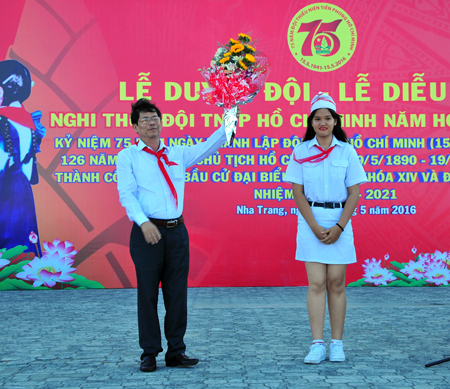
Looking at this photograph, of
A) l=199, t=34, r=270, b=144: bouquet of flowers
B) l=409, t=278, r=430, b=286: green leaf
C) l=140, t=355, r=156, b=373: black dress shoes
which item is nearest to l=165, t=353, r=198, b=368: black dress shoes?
l=140, t=355, r=156, b=373: black dress shoes

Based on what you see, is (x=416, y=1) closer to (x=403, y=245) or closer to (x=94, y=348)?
(x=403, y=245)

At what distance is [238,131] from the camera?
6.07 meters

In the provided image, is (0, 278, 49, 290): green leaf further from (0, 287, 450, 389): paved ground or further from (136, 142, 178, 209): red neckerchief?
(136, 142, 178, 209): red neckerchief

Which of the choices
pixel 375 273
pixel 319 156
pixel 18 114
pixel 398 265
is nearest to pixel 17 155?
pixel 18 114

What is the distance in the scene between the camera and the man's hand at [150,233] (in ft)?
9.31

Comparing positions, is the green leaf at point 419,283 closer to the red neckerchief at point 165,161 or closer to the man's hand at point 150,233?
the red neckerchief at point 165,161

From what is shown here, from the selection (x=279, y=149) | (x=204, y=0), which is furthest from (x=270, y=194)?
(x=204, y=0)

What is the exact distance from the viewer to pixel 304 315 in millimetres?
4523

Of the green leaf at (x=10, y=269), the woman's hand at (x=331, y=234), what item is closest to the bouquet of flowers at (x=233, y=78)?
the woman's hand at (x=331, y=234)

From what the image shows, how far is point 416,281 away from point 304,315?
86.9 inches

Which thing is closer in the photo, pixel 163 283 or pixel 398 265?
pixel 163 283

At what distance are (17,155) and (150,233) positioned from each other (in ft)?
12.5

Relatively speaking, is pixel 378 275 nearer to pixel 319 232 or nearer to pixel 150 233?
pixel 319 232

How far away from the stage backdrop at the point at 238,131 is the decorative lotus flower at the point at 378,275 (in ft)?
0.04
